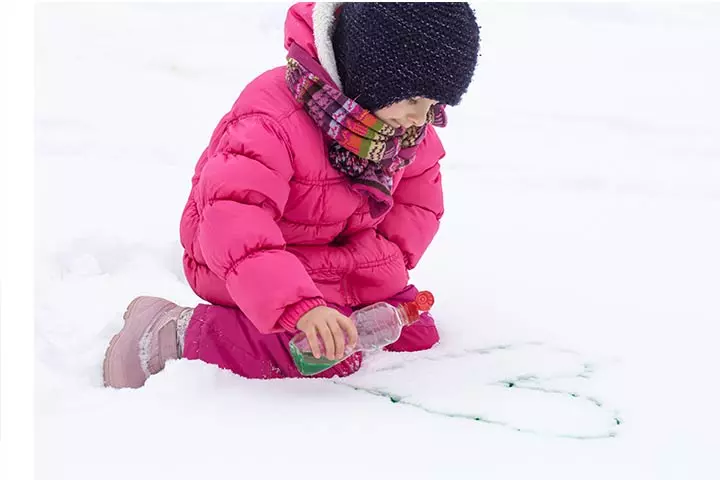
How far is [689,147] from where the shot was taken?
3.66m

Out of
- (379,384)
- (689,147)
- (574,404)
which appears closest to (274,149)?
(379,384)

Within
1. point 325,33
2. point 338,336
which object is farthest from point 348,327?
point 325,33

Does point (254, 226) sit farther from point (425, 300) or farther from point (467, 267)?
point (467, 267)

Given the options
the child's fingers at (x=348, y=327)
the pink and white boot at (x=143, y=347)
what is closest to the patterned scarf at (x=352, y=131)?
the child's fingers at (x=348, y=327)

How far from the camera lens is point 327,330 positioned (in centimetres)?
152

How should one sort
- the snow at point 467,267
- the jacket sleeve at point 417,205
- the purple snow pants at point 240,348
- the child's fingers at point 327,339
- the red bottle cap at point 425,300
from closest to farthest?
1. the snow at point 467,267
2. the child's fingers at point 327,339
3. the red bottle cap at point 425,300
4. the purple snow pants at point 240,348
5. the jacket sleeve at point 417,205

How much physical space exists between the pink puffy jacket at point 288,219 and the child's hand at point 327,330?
0.07 ft

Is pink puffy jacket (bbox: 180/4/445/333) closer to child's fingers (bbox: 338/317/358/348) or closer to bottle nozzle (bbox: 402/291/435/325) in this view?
child's fingers (bbox: 338/317/358/348)

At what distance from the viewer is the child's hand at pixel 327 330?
1.52 meters

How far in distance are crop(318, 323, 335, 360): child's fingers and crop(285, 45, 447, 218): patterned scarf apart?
0.36 m

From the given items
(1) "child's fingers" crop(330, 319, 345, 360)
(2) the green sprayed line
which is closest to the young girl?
(1) "child's fingers" crop(330, 319, 345, 360)

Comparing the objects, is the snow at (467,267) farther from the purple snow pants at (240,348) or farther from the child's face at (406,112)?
the child's face at (406,112)

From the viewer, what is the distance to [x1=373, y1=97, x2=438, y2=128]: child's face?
167cm

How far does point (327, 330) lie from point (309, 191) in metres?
0.34
